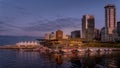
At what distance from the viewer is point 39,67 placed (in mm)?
67250

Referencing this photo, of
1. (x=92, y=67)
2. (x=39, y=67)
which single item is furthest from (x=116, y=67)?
(x=39, y=67)

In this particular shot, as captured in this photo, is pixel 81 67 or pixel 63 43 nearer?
pixel 81 67

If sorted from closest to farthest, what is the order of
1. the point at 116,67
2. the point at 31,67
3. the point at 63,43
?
the point at 116,67
the point at 31,67
the point at 63,43

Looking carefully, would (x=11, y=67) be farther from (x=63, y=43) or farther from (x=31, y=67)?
(x=63, y=43)

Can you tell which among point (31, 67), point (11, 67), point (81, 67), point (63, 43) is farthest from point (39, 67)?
point (63, 43)

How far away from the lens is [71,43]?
7525 inches

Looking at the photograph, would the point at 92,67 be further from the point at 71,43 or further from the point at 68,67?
the point at 71,43

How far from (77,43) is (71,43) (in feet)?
16.2

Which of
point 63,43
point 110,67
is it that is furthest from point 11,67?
point 63,43

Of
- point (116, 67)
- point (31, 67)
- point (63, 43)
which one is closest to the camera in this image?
point (116, 67)

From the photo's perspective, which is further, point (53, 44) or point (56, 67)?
point (53, 44)

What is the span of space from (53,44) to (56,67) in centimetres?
12102

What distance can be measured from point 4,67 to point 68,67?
18.5 metres

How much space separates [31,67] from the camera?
6662cm
